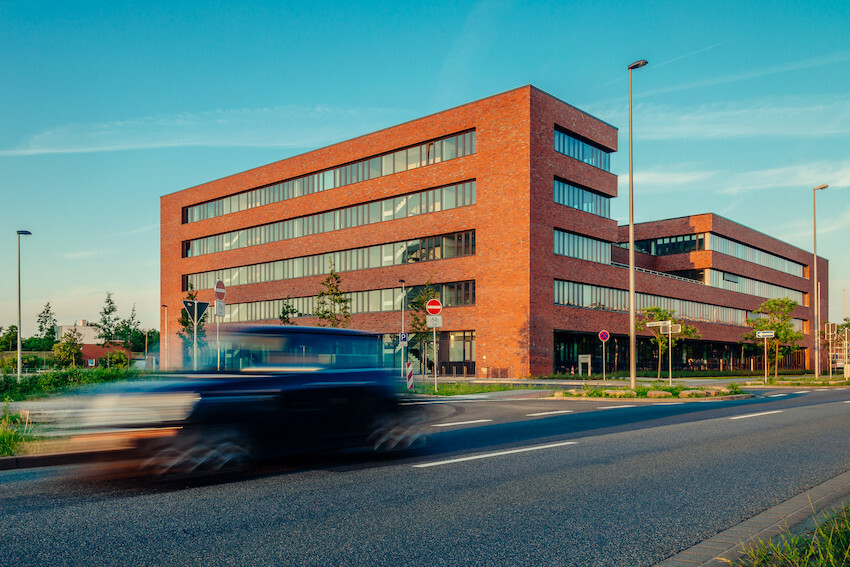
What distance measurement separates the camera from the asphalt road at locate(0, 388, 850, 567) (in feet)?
15.2

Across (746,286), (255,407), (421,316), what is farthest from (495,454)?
(746,286)

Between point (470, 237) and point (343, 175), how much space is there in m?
14.0

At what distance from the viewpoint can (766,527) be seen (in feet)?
16.3

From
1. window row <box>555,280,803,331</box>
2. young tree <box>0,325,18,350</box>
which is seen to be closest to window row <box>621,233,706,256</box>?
window row <box>555,280,803,331</box>

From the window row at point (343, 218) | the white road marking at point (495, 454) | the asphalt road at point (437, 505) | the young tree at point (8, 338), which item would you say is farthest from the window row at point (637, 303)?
the young tree at point (8, 338)

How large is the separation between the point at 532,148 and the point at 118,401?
38.1 m

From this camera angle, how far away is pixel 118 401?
709 centimetres

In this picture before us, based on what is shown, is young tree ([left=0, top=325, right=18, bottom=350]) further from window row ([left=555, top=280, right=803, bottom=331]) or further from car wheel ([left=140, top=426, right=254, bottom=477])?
car wheel ([left=140, top=426, right=254, bottom=477])

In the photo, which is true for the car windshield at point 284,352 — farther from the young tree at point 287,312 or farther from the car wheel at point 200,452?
the young tree at point 287,312

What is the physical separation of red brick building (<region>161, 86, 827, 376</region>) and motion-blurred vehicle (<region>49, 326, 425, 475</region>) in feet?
109

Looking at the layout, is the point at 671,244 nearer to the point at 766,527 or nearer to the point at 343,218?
the point at 343,218

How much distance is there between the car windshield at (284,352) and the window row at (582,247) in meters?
36.9

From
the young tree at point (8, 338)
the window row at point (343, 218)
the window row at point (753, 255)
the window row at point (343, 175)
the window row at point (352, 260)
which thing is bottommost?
the young tree at point (8, 338)

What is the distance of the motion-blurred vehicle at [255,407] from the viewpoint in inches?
275
